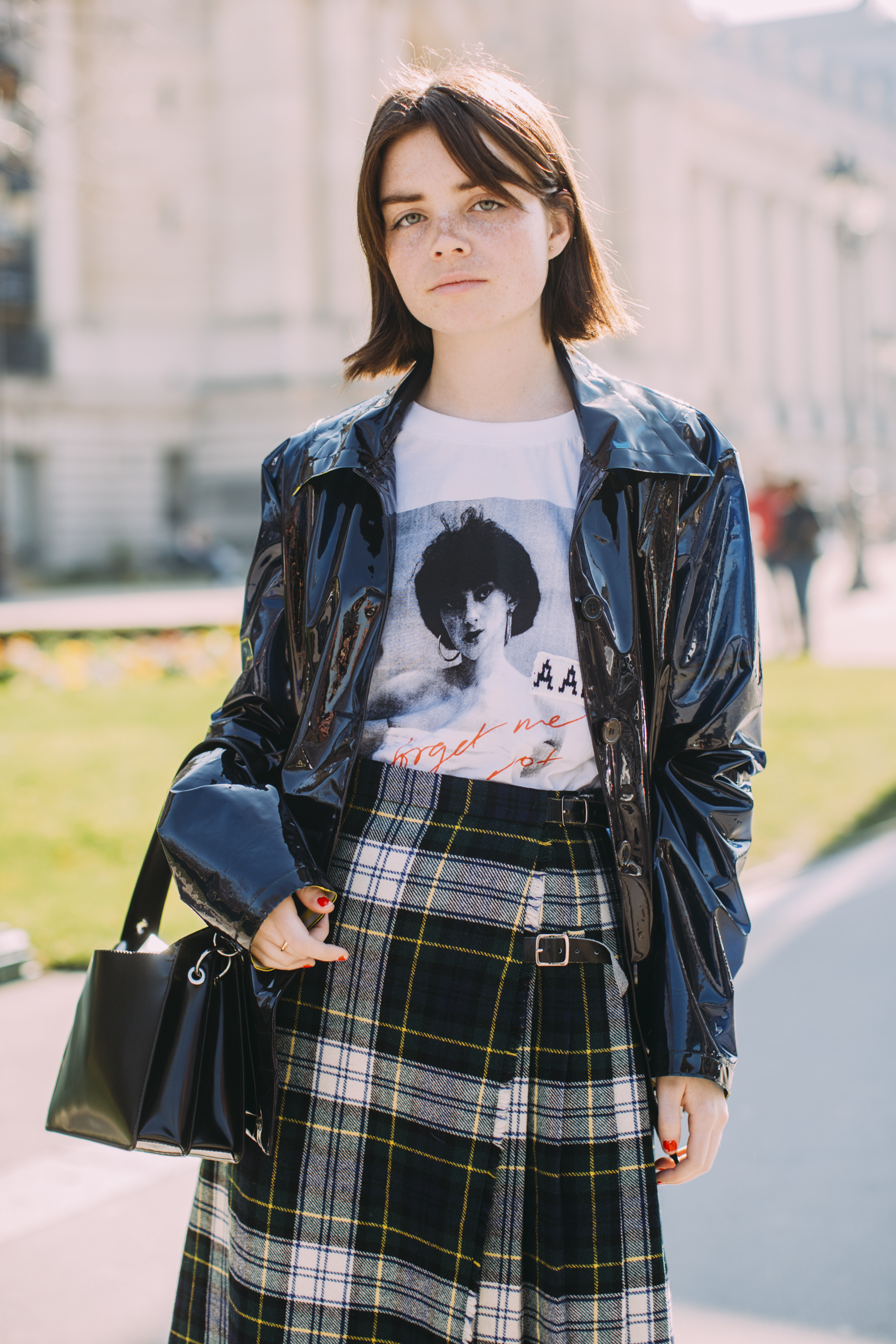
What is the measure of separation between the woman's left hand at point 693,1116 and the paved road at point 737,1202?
1272 millimetres

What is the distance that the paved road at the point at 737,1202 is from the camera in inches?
104

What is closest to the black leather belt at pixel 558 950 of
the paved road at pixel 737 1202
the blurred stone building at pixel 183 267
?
the paved road at pixel 737 1202

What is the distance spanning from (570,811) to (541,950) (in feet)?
0.60

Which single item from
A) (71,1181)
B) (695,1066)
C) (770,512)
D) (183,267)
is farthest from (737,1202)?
(183,267)

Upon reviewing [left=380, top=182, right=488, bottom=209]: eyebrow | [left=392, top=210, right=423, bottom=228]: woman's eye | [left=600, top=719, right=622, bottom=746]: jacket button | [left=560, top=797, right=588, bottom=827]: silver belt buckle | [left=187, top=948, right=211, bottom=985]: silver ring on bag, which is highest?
[left=380, top=182, right=488, bottom=209]: eyebrow

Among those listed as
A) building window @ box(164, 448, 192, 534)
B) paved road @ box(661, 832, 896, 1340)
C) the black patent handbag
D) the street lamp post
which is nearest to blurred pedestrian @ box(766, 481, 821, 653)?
the street lamp post

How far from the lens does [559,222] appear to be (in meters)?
1.77

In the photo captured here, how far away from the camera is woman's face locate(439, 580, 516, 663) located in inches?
64.2

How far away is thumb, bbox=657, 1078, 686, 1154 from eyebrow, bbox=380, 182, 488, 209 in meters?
1.18

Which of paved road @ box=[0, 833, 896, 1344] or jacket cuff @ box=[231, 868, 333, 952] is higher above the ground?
jacket cuff @ box=[231, 868, 333, 952]

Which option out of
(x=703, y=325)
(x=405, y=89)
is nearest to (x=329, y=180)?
(x=703, y=325)

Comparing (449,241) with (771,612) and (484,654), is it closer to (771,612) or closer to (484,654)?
(484,654)

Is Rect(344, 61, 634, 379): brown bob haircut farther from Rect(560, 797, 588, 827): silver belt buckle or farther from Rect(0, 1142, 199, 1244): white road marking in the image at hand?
Rect(0, 1142, 199, 1244): white road marking

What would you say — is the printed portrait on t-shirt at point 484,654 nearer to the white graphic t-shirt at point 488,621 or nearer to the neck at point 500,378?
the white graphic t-shirt at point 488,621
